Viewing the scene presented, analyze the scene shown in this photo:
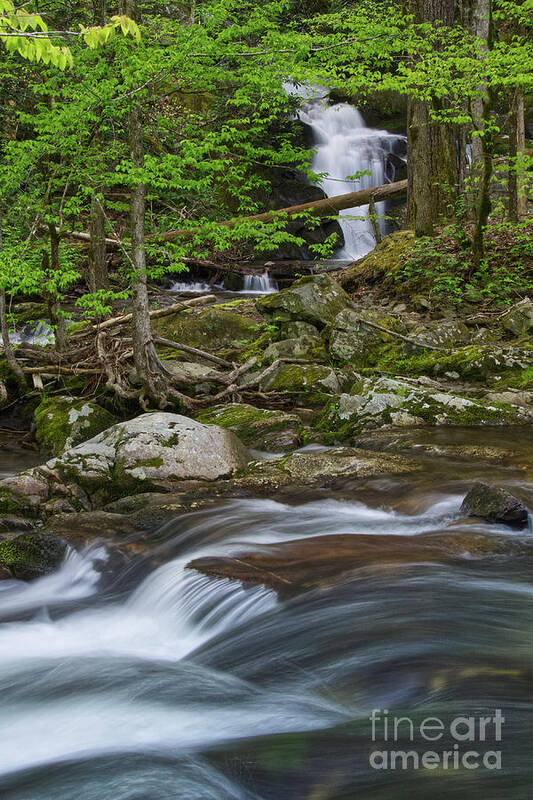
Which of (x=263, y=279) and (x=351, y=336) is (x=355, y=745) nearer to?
(x=351, y=336)

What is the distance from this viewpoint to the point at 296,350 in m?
10.7

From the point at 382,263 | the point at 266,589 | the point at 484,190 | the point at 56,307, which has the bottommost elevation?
the point at 266,589

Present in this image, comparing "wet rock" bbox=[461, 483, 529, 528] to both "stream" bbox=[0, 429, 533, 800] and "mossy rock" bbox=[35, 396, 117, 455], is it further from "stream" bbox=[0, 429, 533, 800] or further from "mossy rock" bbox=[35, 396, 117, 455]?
"mossy rock" bbox=[35, 396, 117, 455]

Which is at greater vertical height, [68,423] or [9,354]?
[9,354]

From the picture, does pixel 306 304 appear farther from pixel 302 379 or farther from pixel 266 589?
pixel 266 589

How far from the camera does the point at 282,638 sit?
12.5 feet

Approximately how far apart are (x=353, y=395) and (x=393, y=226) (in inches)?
589

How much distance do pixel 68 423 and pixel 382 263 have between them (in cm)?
825

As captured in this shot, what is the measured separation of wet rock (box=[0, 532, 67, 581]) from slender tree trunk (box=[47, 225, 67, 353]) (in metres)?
3.68

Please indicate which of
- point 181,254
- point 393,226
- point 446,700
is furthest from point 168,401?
point 393,226

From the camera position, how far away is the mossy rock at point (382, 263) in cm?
1376

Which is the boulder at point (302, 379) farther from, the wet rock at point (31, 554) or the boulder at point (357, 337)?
the wet rock at point (31, 554)

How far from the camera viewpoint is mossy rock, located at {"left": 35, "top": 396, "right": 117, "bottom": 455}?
8398mm

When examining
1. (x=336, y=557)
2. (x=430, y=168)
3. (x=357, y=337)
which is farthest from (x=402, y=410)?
(x=430, y=168)
